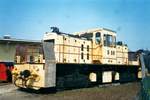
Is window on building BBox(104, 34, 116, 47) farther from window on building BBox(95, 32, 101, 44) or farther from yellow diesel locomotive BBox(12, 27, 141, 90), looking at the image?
window on building BBox(95, 32, 101, 44)

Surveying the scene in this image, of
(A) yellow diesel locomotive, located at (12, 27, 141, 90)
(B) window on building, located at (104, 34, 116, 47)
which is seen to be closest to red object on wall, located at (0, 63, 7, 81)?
(A) yellow diesel locomotive, located at (12, 27, 141, 90)

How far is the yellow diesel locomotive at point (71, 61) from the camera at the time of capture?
12.2 meters

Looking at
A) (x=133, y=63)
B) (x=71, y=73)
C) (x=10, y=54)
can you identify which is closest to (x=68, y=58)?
(x=71, y=73)

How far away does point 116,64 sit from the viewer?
17031mm

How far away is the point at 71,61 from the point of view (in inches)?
547

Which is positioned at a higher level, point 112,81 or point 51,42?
point 51,42

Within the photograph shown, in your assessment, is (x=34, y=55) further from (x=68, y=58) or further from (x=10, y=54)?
(x=10, y=54)

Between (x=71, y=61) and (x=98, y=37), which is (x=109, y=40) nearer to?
(x=98, y=37)

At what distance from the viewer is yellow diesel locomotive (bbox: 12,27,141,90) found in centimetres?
1222

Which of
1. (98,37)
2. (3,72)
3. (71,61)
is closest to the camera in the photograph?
(71,61)

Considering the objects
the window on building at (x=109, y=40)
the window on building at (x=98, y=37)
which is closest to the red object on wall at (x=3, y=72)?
the window on building at (x=98, y=37)

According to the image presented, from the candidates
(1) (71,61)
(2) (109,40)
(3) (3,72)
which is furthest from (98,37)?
(3) (3,72)

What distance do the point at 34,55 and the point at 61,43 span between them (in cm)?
153

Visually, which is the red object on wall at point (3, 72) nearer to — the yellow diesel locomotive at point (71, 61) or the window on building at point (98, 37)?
the yellow diesel locomotive at point (71, 61)
